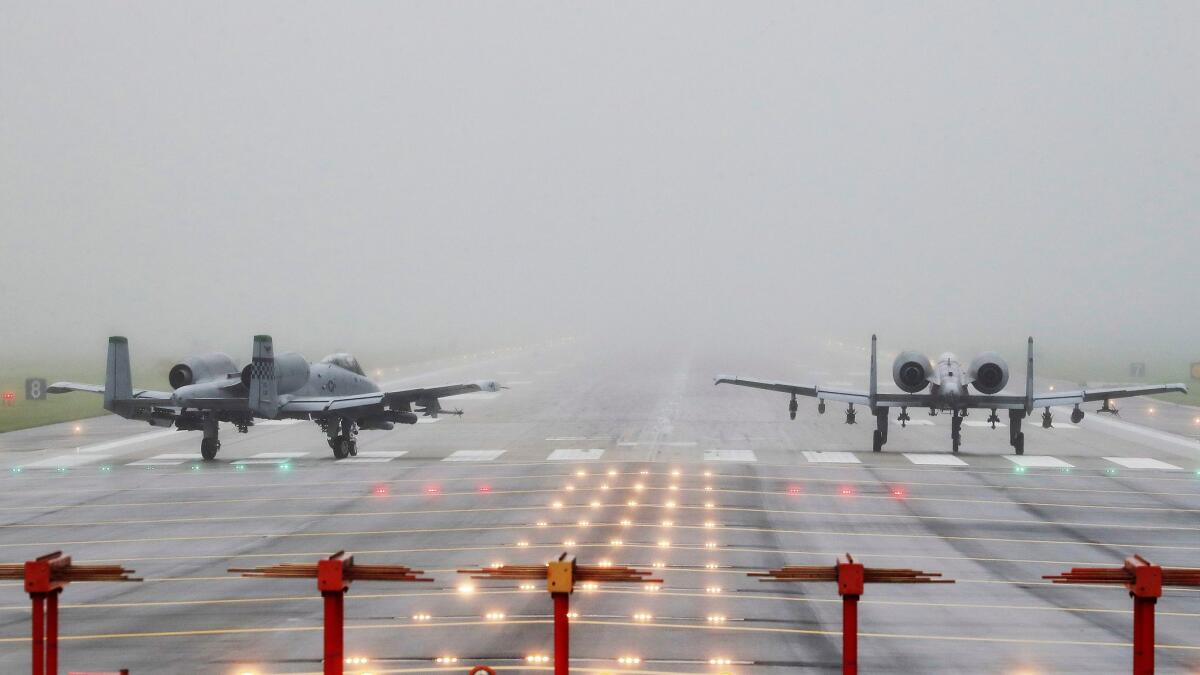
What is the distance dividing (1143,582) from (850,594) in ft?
8.18

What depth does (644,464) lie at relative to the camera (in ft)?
125

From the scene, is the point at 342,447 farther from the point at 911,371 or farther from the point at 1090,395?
the point at 1090,395

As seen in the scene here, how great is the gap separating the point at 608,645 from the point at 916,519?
45.1ft

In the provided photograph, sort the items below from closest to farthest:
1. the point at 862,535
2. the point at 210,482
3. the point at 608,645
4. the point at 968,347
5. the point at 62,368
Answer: the point at 608,645 → the point at 862,535 → the point at 210,482 → the point at 62,368 → the point at 968,347

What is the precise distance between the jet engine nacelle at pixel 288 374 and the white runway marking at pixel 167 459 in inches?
164

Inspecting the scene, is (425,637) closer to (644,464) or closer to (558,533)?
(558,533)

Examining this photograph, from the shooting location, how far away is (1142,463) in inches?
1534

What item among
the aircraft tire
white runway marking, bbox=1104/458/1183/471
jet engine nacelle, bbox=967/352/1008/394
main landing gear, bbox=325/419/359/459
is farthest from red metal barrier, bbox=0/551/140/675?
white runway marking, bbox=1104/458/1183/471

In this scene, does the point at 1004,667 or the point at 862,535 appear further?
the point at 862,535

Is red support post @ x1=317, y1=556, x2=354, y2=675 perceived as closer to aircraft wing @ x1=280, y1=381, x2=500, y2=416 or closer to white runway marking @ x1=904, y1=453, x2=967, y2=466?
aircraft wing @ x1=280, y1=381, x2=500, y2=416

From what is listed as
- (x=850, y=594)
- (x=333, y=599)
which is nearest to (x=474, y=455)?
(x=333, y=599)

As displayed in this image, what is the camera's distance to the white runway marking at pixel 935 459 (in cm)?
3875

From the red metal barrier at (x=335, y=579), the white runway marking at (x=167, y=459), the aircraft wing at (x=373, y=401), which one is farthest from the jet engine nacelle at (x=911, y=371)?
the red metal barrier at (x=335, y=579)

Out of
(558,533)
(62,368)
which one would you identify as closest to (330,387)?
(558,533)
